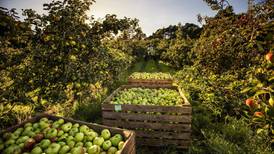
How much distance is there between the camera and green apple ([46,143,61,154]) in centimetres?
184

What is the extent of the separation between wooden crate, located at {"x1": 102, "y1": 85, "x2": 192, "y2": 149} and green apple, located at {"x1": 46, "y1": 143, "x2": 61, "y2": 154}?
190 centimetres

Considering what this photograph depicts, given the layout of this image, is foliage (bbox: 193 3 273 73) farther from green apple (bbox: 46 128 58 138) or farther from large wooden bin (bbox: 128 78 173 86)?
large wooden bin (bbox: 128 78 173 86)

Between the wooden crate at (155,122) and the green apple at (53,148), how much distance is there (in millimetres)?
1898

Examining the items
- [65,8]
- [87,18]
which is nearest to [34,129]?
[65,8]

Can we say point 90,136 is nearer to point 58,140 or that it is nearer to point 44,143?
point 58,140

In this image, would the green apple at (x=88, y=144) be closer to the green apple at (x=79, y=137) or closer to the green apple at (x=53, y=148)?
the green apple at (x=79, y=137)

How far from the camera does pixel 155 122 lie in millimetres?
3709

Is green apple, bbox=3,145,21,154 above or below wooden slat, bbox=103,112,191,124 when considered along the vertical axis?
above

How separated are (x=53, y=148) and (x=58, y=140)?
0.18 m

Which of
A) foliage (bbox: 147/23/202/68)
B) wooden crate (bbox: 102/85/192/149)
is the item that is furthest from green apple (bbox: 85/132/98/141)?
foliage (bbox: 147/23/202/68)

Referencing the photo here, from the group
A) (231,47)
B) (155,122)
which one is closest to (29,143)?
(155,122)

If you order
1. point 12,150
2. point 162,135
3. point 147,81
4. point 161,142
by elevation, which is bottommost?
point 161,142

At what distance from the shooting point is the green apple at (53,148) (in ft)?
6.02

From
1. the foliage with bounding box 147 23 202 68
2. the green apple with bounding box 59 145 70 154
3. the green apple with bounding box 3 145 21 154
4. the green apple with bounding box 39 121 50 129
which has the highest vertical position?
the foliage with bounding box 147 23 202 68
